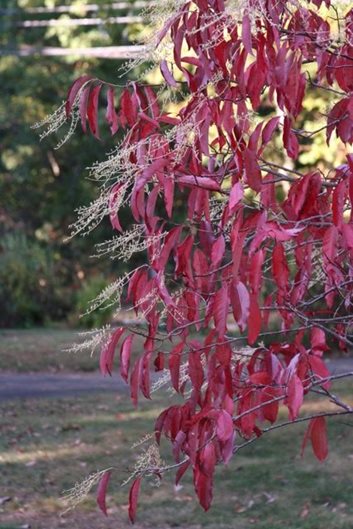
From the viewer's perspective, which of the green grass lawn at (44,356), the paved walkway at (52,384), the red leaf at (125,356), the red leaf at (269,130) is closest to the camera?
the red leaf at (269,130)

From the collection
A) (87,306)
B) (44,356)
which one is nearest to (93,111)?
(44,356)

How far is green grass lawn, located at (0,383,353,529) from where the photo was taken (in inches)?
274

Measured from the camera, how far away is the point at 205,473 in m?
3.37

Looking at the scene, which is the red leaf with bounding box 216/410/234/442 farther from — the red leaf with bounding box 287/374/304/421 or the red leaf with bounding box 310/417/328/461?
the red leaf with bounding box 310/417/328/461

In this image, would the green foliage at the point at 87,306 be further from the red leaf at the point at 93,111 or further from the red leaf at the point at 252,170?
the red leaf at the point at 252,170

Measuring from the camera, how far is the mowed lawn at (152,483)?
274 inches

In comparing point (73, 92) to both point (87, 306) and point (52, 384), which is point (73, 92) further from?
point (87, 306)

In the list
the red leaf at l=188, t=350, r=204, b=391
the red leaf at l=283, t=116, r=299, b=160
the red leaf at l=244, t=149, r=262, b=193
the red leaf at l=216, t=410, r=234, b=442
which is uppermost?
the red leaf at l=283, t=116, r=299, b=160

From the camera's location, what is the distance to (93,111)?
3877 mm

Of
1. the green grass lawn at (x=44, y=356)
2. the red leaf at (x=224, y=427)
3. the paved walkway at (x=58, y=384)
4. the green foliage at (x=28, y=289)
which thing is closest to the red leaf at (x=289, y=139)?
the red leaf at (x=224, y=427)

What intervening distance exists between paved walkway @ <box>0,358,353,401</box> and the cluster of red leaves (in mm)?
8090

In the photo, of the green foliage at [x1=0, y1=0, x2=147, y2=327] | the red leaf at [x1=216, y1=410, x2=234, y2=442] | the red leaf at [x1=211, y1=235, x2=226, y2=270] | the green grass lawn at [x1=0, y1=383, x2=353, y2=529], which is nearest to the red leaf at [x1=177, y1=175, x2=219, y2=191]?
the red leaf at [x1=211, y1=235, x2=226, y2=270]

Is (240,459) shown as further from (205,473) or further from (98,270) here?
(98,270)

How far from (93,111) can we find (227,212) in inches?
31.1
